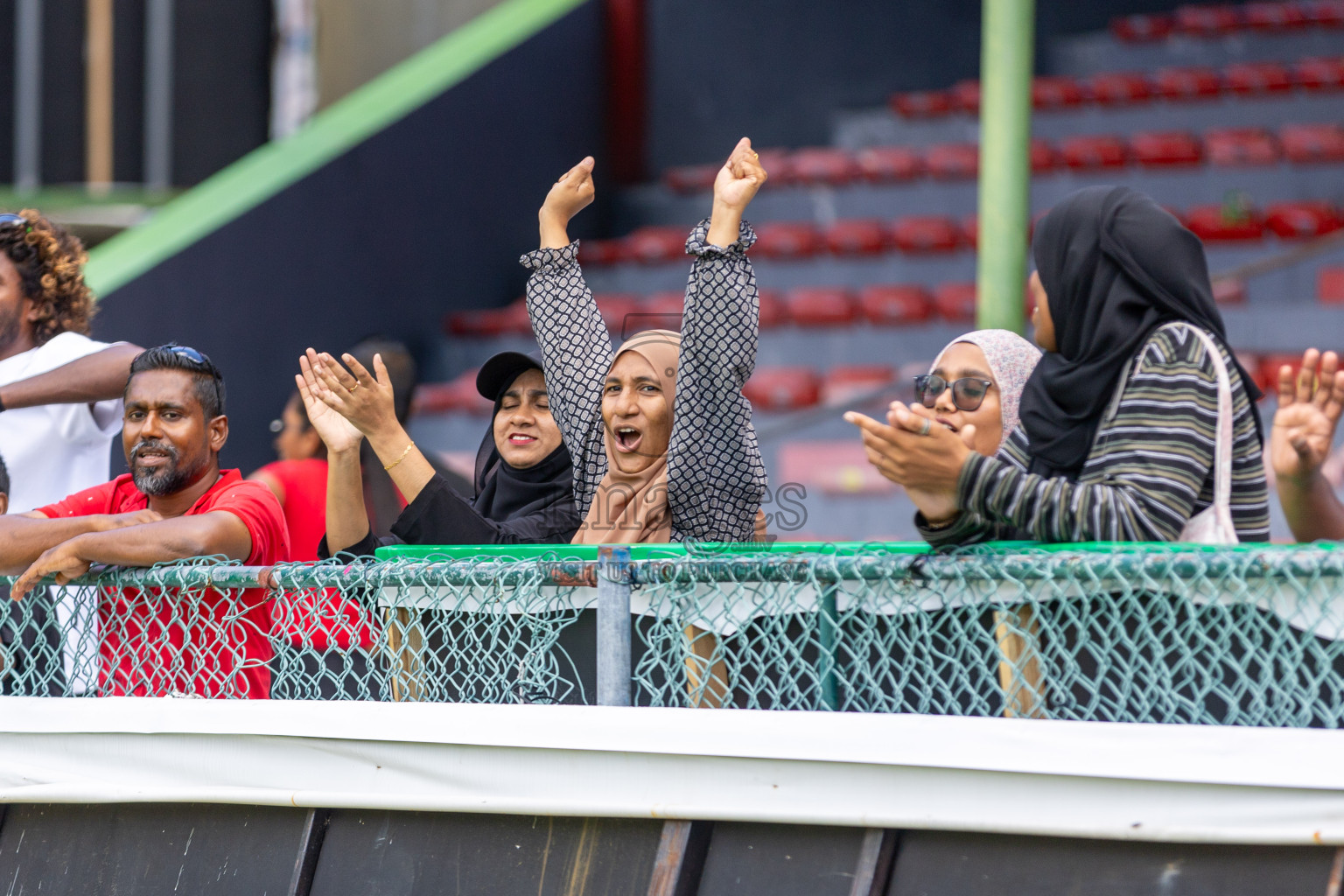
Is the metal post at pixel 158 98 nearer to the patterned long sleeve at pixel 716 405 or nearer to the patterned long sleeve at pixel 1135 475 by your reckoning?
the patterned long sleeve at pixel 716 405

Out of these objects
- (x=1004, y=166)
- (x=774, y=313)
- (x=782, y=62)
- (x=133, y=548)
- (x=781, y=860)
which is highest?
(x=782, y=62)

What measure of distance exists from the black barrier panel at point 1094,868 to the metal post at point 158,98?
7506mm

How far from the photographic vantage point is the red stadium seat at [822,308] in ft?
23.6

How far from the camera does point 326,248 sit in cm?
710

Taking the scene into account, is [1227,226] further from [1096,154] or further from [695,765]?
[695,765]

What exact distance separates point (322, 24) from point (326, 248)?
2611mm

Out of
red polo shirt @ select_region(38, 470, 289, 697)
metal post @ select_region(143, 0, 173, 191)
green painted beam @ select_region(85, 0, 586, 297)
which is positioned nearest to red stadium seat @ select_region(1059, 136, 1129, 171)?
green painted beam @ select_region(85, 0, 586, 297)

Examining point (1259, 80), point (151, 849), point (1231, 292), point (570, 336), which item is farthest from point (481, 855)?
point (1259, 80)

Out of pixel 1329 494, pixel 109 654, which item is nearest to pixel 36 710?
pixel 109 654

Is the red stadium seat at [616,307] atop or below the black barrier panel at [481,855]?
atop

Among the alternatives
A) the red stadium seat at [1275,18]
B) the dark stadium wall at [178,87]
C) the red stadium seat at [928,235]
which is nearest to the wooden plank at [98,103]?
the dark stadium wall at [178,87]

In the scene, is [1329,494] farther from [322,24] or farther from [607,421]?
[322,24]

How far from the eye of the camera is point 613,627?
2066 millimetres

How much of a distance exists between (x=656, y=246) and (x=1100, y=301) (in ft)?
20.2
